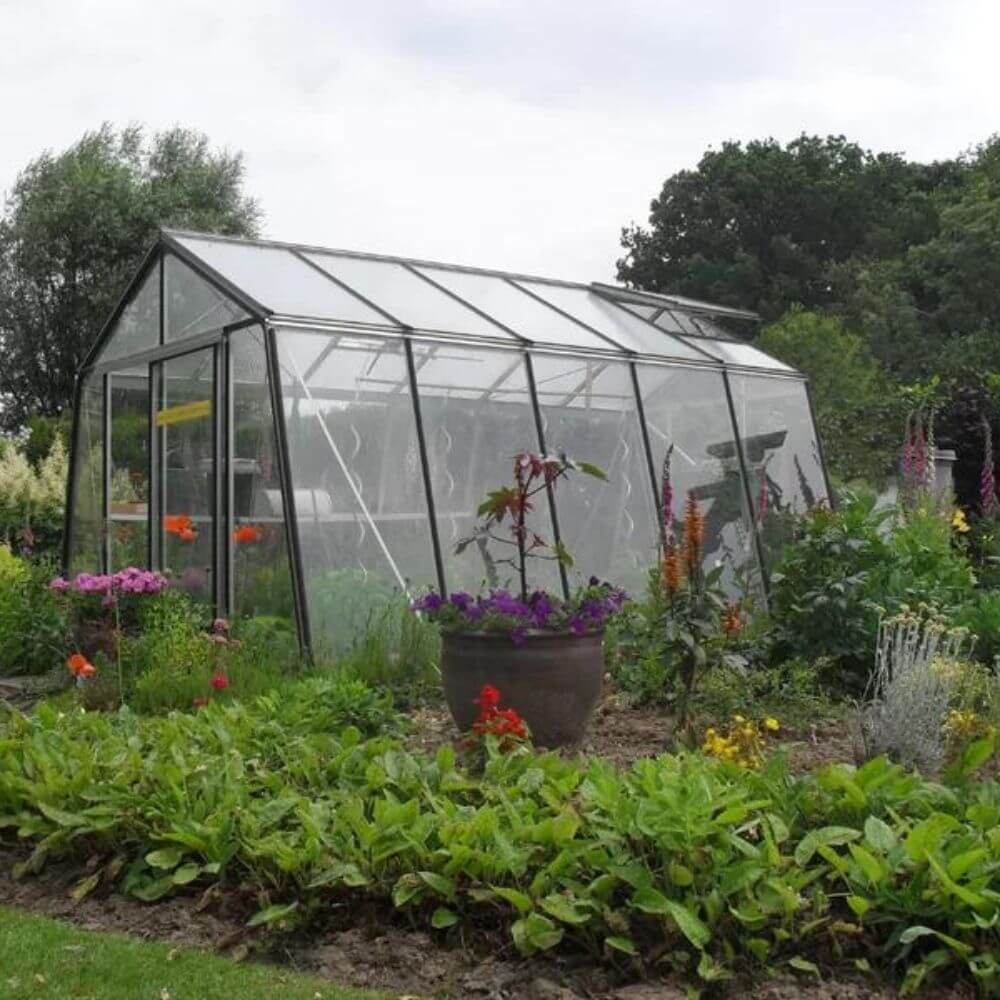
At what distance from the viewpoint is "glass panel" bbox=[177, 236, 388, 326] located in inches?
348

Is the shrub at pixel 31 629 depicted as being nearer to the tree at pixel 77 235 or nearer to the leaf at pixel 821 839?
the leaf at pixel 821 839

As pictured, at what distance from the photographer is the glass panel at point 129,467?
1051 cm

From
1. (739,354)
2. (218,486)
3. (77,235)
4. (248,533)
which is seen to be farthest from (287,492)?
(77,235)

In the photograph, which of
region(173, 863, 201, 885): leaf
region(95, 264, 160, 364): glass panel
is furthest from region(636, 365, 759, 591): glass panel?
region(173, 863, 201, 885): leaf

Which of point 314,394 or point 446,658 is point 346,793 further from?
point 314,394

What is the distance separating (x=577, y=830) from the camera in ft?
12.9

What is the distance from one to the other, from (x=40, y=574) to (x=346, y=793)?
6578mm

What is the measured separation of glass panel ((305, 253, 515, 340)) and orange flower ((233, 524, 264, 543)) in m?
1.81

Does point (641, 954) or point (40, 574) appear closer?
point (641, 954)

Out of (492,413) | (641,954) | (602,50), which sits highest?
(602,50)

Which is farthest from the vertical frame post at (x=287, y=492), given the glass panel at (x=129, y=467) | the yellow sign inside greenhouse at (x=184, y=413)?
the glass panel at (x=129, y=467)

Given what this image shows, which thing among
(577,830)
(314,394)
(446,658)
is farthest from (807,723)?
(314,394)

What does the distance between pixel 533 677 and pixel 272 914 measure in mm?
2289

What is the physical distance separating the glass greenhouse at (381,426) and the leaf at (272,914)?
419 centimetres
